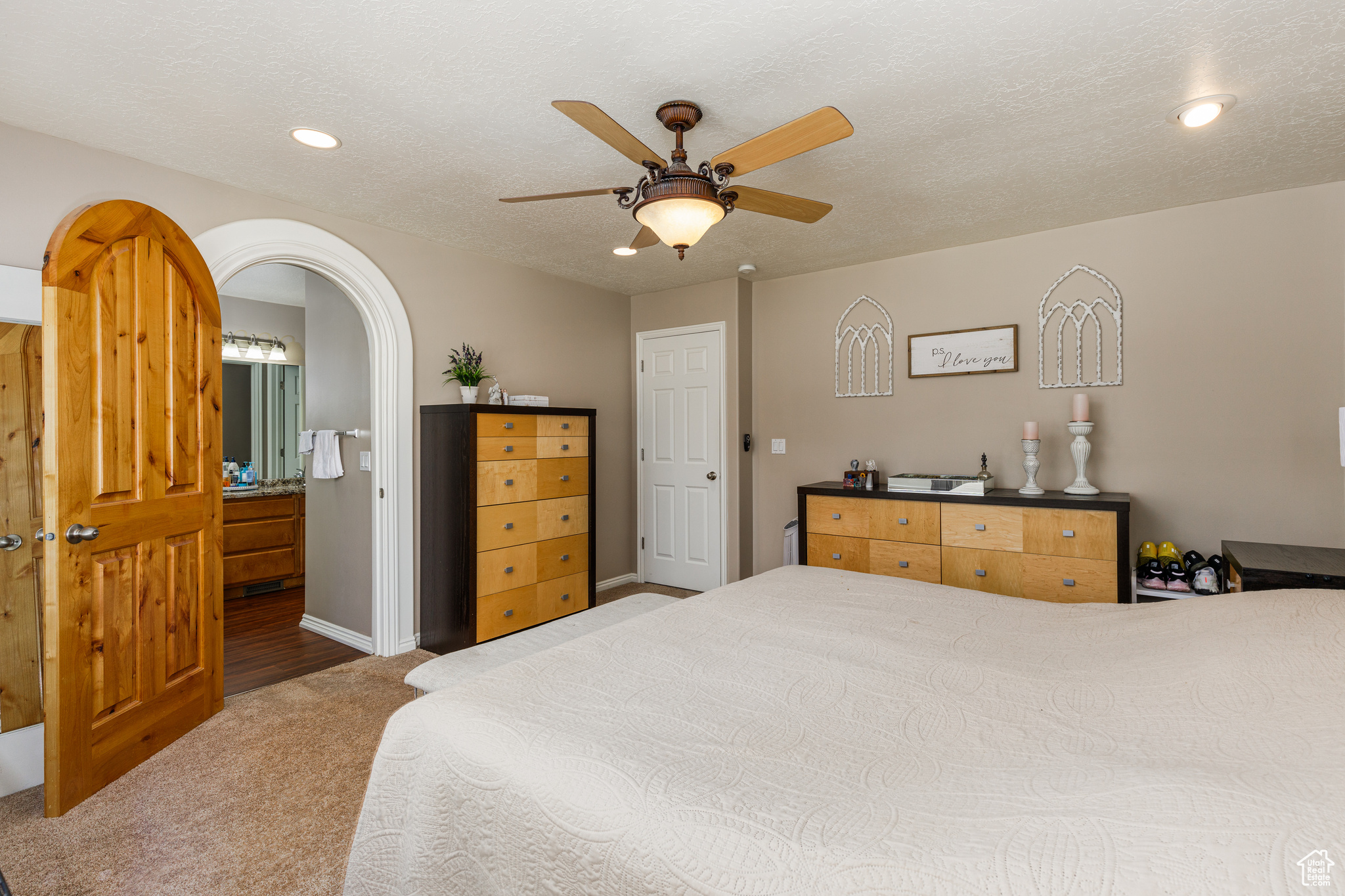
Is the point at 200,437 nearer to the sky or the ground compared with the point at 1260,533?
nearer to the sky

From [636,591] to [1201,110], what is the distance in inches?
163

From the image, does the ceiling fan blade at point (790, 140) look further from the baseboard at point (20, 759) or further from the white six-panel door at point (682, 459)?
the baseboard at point (20, 759)

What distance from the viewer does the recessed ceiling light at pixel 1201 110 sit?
2135 millimetres

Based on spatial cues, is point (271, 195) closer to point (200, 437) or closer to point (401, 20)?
point (200, 437)

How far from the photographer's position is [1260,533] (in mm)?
3094

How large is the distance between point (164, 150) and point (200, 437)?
46.0 inches

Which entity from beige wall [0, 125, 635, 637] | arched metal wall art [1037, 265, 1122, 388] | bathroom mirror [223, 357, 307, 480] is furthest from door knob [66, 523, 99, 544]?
arched metal wall art [1037, 265, 1122, 388]

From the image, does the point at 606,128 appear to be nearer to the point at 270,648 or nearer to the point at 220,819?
the point at 220,819

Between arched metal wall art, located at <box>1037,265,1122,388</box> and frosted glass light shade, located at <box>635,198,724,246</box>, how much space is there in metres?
2.53

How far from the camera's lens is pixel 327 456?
3863mm

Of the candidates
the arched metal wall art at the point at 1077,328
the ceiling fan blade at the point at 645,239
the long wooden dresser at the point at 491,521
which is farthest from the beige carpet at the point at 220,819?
the arched metal wall art at the point at 1077,328

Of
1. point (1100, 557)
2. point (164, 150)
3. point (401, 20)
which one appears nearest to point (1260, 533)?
point (1100, 557)

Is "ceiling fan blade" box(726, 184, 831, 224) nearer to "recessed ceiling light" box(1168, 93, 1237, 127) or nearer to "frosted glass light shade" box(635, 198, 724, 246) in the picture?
"frosted glass light shade" box(635, 198, 724, 246)

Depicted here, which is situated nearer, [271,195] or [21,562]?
[21,562]
